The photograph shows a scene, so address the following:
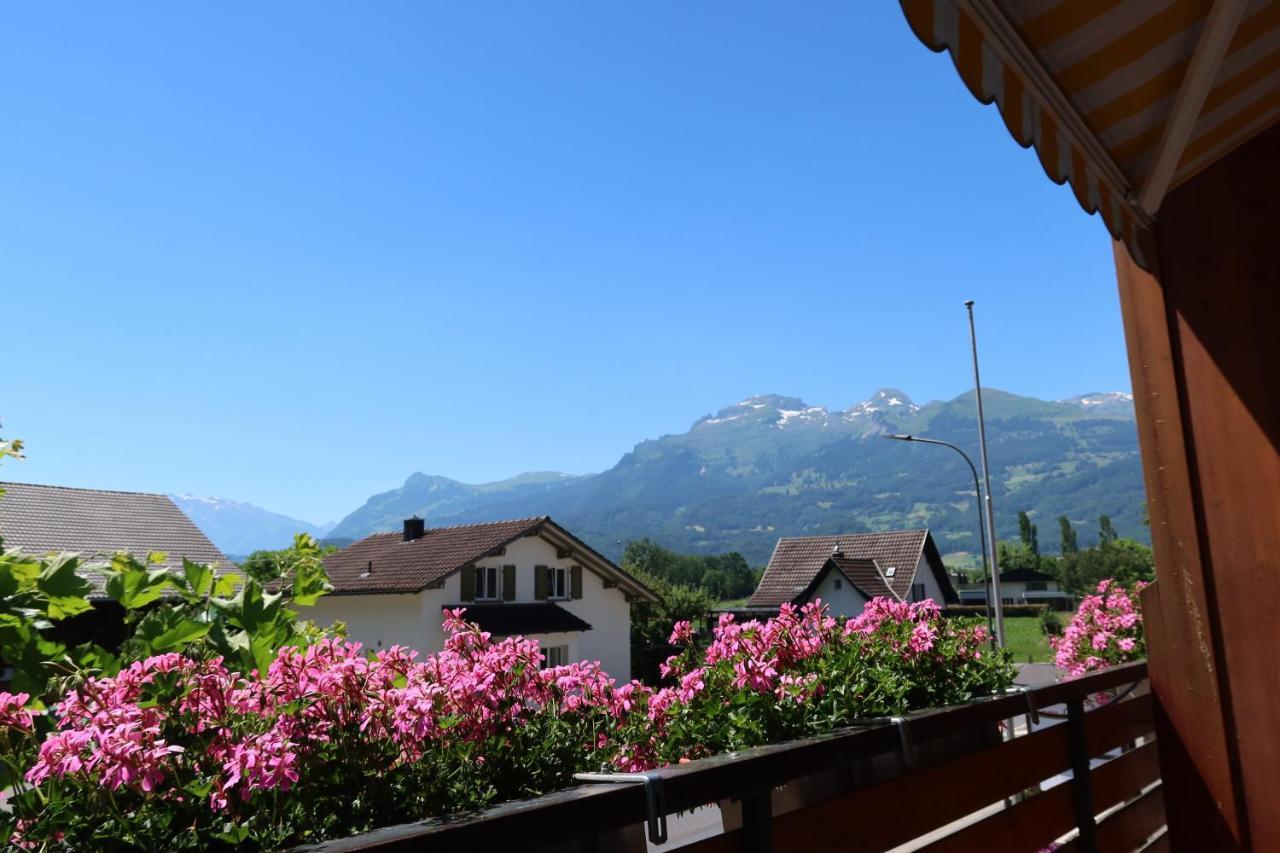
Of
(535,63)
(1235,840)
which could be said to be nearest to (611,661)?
(535,63)

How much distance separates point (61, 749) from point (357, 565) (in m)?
28.7

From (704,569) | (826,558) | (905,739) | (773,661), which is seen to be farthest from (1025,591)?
(905,739)

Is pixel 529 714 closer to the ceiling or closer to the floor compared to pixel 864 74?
closer to the floor

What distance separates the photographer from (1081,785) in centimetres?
241

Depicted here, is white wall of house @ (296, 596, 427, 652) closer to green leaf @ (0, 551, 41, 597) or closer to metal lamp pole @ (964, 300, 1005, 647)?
metal lamp pole @ (964, 300, 1005, 647)

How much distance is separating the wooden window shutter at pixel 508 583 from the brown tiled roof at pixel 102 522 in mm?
8669

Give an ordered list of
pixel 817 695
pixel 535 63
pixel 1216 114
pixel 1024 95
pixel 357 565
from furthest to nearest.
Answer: pixel 357 565, pixel 535 63, pixel 1216 114, pixel 817 695, pixel 1024 95

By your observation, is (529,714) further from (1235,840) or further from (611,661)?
(611,661)

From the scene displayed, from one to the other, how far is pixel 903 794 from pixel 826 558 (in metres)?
36.4

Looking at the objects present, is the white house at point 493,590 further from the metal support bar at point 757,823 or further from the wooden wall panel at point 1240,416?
the metal support bar at point 757,823

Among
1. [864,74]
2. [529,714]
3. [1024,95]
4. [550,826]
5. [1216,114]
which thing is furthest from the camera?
[864,74]

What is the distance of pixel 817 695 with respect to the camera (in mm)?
2006

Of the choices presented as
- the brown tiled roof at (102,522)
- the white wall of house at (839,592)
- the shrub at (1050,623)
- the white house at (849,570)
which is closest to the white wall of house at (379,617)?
the brown tiled roof at (102,522)

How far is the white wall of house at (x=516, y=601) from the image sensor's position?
79.4 ft
